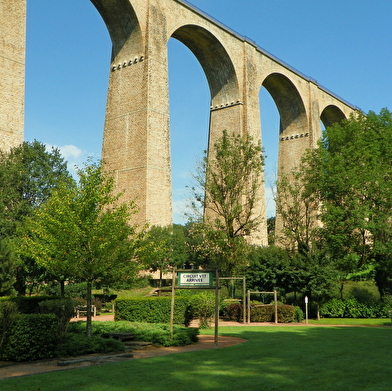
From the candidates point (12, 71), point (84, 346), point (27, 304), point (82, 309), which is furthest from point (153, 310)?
point (12, 71)

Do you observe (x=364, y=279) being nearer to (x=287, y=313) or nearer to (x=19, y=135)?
(x=287, y=313)

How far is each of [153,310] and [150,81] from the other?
17018 mm

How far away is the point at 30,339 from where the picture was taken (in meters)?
10.2

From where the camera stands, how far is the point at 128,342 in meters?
12.1

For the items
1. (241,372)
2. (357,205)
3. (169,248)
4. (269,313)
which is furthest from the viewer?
(169,248)

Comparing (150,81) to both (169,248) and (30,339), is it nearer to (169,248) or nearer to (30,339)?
(169,248)

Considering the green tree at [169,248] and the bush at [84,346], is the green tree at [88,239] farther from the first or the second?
the green tree at [169,248]

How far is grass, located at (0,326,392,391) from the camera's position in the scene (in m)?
7.02

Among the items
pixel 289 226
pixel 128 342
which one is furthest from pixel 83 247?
pixel 289 226

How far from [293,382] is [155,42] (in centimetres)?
2679

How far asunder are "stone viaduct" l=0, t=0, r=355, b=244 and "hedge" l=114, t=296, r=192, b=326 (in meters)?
10.7

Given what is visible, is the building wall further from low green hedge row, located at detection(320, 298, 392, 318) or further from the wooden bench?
low green hedge row, located at detection(320, 298, 392, 318)

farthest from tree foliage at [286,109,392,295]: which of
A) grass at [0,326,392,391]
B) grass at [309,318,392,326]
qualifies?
grass at [0,326,392,391]

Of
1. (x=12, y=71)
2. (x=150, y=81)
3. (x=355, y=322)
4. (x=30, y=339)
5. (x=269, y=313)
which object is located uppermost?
(x=150, y=81)
